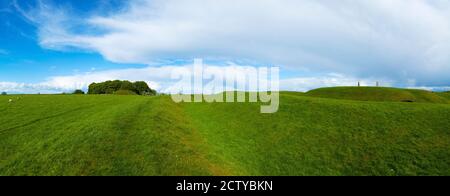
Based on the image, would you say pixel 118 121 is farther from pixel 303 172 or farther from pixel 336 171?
pixel 336 171

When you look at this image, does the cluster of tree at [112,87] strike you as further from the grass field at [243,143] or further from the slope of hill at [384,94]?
the grass field at [243,143]

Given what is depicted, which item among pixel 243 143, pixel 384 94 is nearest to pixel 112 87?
pixel 384 94

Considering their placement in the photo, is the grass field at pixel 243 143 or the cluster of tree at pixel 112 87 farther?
the cluster of tree at pixel 112 87

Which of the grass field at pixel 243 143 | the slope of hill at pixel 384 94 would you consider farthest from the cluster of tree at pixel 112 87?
the grass field at pixel 243 143

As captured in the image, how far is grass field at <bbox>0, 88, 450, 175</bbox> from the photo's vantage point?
19516 millimetres

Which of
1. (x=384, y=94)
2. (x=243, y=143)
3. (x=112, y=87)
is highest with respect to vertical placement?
(x=112, y=87)

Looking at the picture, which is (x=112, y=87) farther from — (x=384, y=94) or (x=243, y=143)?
(x=243, y=143)

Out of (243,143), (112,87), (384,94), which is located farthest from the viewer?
(112,87)

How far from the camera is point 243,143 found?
26.6 m

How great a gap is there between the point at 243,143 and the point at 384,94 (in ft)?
208

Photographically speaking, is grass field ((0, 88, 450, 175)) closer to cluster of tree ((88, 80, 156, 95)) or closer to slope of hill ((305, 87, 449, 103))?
slope of hill ((305, 87, 449, 103))

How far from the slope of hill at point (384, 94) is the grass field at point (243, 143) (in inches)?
1819

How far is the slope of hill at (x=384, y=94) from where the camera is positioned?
73.4 m
